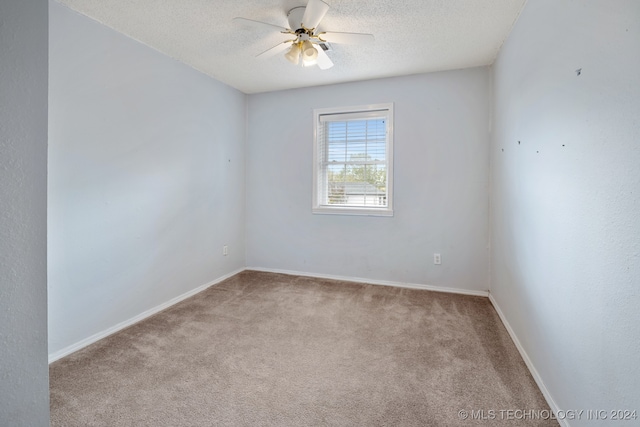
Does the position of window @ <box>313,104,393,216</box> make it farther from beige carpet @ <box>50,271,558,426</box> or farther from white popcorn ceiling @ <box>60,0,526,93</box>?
beige carpet @ <box>50,271,558,426</box>

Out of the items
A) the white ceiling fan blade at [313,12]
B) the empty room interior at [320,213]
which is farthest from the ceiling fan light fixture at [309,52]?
the white ceiling fan blade at [313,12]

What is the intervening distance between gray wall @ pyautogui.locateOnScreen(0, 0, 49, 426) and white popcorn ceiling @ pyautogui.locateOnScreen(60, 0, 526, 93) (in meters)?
1.70

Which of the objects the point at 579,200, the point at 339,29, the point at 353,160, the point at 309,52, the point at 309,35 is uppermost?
the point at 339,29

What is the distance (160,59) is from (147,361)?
2629 millimetres

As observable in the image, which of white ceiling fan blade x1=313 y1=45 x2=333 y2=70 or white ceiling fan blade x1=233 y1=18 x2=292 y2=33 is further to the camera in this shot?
white ceiling fan blade x1=313 y1=45 x2=333 y2=70

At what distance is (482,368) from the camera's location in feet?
6.38

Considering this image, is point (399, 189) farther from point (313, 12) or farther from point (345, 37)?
point (313, 12)

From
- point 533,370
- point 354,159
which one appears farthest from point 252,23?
point 533,370

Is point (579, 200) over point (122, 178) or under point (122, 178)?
under

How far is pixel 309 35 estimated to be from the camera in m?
2.32

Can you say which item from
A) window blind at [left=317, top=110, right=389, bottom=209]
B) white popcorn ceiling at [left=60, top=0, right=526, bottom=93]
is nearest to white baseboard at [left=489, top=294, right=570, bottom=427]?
window blind at [left=317, top=110, right=389, bottom=209]

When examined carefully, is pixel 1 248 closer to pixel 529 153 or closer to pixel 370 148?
pixel 529 153

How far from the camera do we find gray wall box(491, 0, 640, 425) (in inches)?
41.4

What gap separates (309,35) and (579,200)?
206 centimetres
